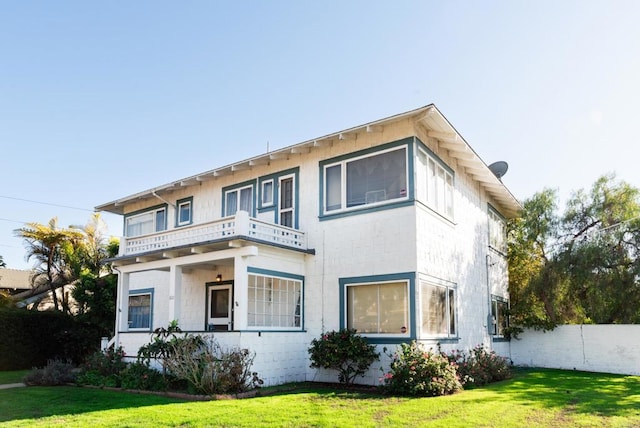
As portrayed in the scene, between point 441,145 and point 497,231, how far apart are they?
7.43 m

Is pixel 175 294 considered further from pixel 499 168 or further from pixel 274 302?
pixel 499 168

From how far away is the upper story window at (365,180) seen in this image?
45.6 ft

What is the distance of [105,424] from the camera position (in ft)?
28.3

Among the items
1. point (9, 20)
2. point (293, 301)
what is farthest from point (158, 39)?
point (293, 301)

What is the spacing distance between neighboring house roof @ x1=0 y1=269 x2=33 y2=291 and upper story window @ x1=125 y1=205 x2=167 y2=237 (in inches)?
703

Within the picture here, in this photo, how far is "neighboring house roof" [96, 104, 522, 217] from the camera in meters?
13.6

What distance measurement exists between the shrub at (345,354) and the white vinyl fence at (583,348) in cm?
945

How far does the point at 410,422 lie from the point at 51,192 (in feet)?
92.5

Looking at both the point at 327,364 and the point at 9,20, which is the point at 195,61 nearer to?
the point at 9,20

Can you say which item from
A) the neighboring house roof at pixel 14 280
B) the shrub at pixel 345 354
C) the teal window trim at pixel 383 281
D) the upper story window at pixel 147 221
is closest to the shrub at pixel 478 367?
the teal window trim at pixel 383 281

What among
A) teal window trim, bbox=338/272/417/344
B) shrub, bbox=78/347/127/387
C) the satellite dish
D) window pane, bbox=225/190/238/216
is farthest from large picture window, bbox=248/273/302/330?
the satellite dish

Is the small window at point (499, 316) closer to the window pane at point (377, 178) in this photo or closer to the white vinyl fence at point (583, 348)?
the white vinyl fence at point (583, 348)

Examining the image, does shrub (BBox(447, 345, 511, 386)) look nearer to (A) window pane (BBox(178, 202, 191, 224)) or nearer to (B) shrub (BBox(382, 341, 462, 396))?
(B) shrub (BBox(382, 341, 462, 396))

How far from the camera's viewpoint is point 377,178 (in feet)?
46.9
